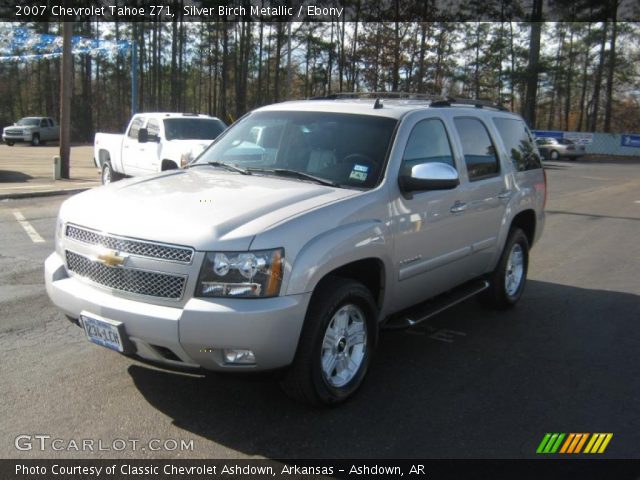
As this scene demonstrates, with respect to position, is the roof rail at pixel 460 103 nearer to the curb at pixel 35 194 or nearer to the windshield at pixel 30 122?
the curb at pixel 35 194

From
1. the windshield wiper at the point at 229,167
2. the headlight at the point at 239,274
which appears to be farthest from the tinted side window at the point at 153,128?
the headlight at the point at 239,274

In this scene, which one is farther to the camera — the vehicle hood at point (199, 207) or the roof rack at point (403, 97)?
the roof rack at point (403, 97)

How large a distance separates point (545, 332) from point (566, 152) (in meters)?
36.0

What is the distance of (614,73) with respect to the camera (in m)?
55.4

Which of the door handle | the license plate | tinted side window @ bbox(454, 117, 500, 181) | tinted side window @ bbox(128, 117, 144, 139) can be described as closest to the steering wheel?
the door handle

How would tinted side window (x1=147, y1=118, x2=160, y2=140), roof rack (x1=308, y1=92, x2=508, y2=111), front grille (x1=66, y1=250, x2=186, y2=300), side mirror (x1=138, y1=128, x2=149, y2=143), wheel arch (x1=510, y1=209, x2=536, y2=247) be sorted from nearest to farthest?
front grille (x1=66, y1=250, x2=186, y2=300) → roof rack (x1=308, y1=92, x2=508, y2=111) → wheel arch (x1=510, y1=209, x2=536, y2=247) → side mirror (x1=138, y1=128, x2=149, y2=143) → tinted side window (x1=147, y1=118, x2=160, y2=140)

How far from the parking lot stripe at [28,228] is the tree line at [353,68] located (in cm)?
3973

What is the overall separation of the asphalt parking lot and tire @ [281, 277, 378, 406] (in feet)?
0.50

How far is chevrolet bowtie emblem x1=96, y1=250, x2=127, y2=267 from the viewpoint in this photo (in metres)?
3.37

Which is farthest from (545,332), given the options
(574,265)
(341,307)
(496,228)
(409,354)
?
(574,265)

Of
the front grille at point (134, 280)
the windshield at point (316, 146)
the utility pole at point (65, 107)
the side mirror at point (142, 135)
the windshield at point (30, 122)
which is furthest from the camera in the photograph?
the windshield at point (30, 122)

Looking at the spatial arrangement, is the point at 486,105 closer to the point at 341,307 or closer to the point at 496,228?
the point at 496,228

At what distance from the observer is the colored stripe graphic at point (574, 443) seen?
346 cm

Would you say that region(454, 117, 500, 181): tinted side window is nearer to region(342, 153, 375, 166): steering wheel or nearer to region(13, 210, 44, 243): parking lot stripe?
region(342, 153, 375, 166): steering wheel
